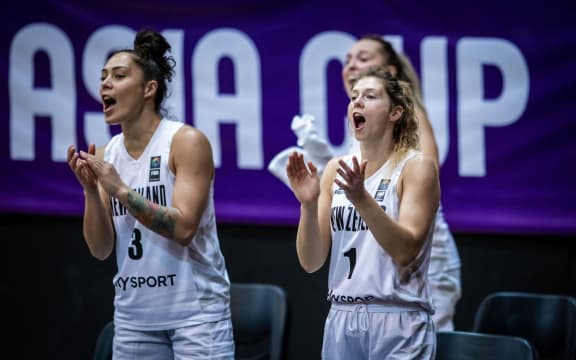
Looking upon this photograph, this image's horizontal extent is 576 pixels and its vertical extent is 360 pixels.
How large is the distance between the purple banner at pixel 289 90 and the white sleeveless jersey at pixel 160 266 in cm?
176

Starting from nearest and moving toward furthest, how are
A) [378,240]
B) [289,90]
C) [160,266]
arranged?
[378,240] → [160,266] → [289,90]

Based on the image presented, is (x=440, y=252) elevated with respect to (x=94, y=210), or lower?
lower

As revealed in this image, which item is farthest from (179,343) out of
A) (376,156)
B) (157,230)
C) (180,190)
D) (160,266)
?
(376,156)

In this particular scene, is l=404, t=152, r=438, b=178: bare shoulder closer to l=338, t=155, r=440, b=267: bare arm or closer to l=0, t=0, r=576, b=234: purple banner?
l=338, t=155, r=440, b=267: bare arm

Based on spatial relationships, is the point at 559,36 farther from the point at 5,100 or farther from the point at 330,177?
the point at 5,100

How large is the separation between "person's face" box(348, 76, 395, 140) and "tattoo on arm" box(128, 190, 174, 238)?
2.22 feet

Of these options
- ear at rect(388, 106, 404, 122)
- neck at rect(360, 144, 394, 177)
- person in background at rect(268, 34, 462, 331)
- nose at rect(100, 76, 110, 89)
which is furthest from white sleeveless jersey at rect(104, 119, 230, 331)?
person in background at rect(268, 34, 462, 331)

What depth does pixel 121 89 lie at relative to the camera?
3.23 metres

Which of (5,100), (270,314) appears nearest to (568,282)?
(270,314)

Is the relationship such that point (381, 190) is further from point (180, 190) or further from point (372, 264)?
point (180, 190)

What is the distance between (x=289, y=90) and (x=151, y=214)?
206 centimetres

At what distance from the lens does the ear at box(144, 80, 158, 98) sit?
10.8ft

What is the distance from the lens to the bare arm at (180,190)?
2938 mm

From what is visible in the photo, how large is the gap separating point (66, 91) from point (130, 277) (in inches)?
91.2
